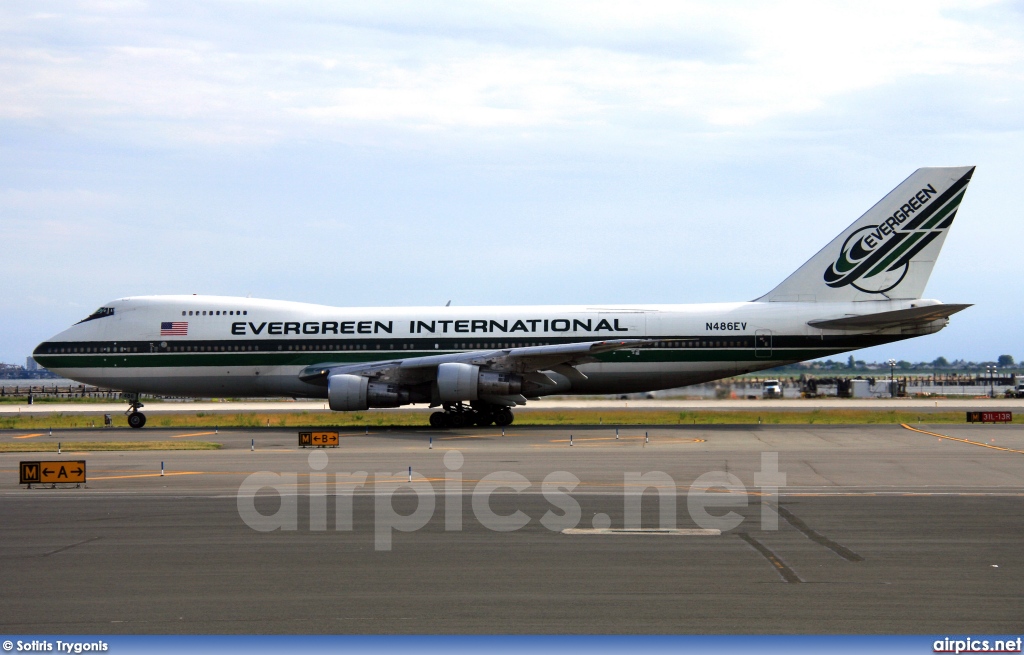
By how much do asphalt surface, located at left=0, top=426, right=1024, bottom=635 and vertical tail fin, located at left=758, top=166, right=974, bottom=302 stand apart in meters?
15.2

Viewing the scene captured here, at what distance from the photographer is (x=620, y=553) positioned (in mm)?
11445

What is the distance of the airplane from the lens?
3431 cm

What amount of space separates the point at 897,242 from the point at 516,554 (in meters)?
28.6

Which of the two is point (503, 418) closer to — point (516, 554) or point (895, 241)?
point (895, 241)

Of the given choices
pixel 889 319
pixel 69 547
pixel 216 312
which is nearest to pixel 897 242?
pixel 889 319

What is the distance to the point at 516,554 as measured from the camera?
37.6 feet

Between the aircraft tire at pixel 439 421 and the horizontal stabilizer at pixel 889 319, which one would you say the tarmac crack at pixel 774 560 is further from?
the horizontal stabilizer at pixel 889 319

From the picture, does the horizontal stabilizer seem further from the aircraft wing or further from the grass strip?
the grass strip

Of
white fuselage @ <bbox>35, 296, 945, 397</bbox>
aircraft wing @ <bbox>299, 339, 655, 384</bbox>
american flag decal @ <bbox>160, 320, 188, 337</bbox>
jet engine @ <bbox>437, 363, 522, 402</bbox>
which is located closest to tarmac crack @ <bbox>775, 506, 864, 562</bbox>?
aircraft wing @ <bbox>299, 339, 655, 384</bbox>

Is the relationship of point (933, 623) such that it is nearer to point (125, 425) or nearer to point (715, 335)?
point (715, 335)

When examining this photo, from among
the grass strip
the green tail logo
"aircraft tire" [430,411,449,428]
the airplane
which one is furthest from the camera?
the green tail logo

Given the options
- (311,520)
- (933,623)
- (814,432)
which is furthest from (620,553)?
(814,432)

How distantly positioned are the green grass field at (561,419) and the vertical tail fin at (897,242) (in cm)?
515

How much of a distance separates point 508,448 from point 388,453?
131 inches
